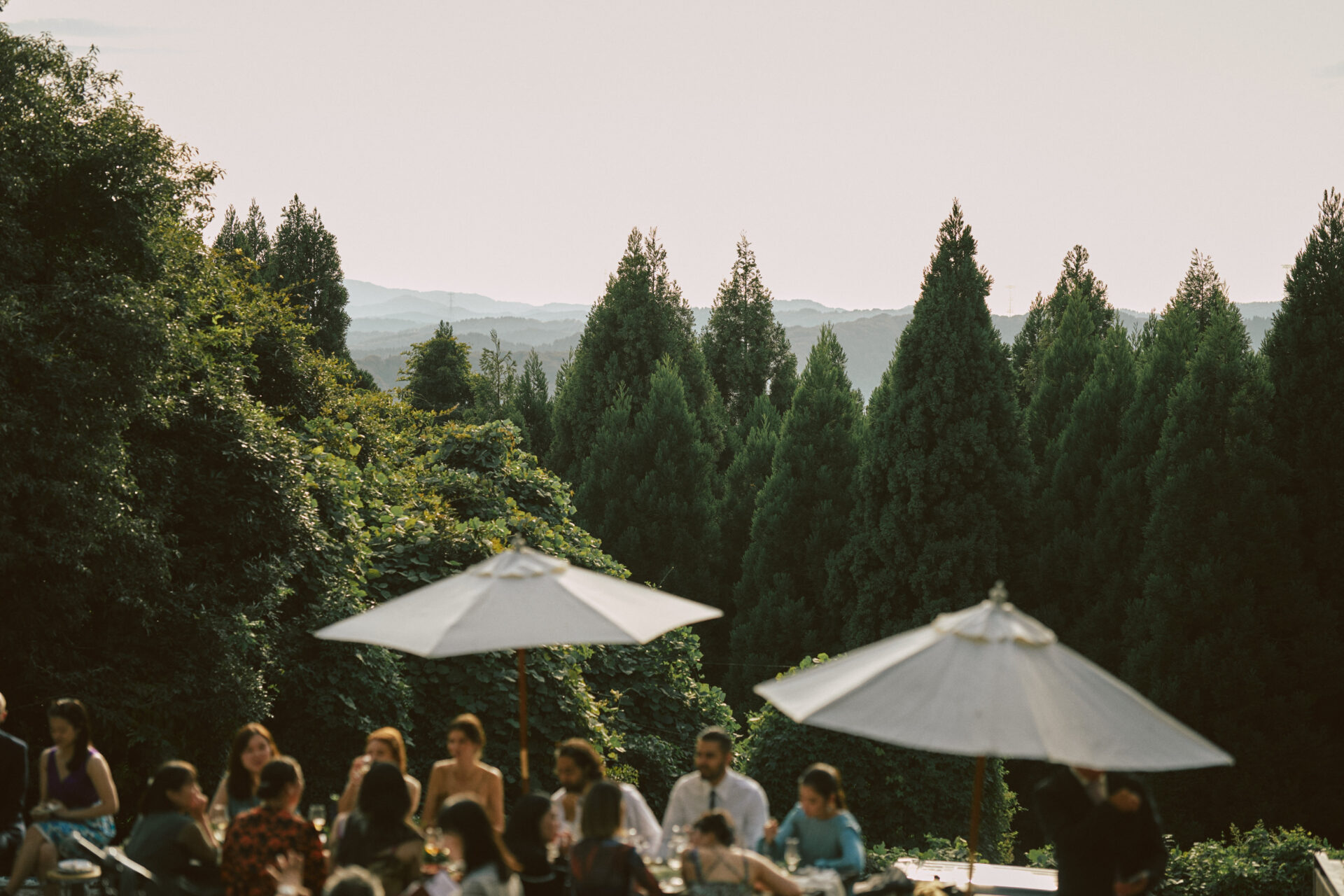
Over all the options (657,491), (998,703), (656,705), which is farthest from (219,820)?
(657,491)

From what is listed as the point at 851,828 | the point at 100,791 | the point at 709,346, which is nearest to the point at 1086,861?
the point at 851,828

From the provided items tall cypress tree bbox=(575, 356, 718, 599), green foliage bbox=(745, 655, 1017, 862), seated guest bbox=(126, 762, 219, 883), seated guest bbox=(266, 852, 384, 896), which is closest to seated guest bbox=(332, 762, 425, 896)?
seated guest bbox=(266, 852, 384, 896)

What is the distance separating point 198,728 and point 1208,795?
63.8ft

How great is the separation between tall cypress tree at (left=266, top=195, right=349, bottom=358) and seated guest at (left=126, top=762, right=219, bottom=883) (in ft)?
145

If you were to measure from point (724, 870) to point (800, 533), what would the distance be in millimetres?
24954

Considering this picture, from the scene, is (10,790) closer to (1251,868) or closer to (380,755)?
(380,755)

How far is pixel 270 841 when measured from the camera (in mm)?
5648

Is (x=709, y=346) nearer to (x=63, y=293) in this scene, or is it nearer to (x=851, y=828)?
(x=63, y=293)

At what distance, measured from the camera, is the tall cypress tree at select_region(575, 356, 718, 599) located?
108ft

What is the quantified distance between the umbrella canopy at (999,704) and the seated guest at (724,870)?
0.73m

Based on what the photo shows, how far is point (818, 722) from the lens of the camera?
5.14 meters

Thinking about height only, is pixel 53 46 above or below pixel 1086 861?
above

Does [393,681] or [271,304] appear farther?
[271,304]

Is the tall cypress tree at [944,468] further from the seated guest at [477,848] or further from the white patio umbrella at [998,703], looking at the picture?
the seated guest at [477,848]
